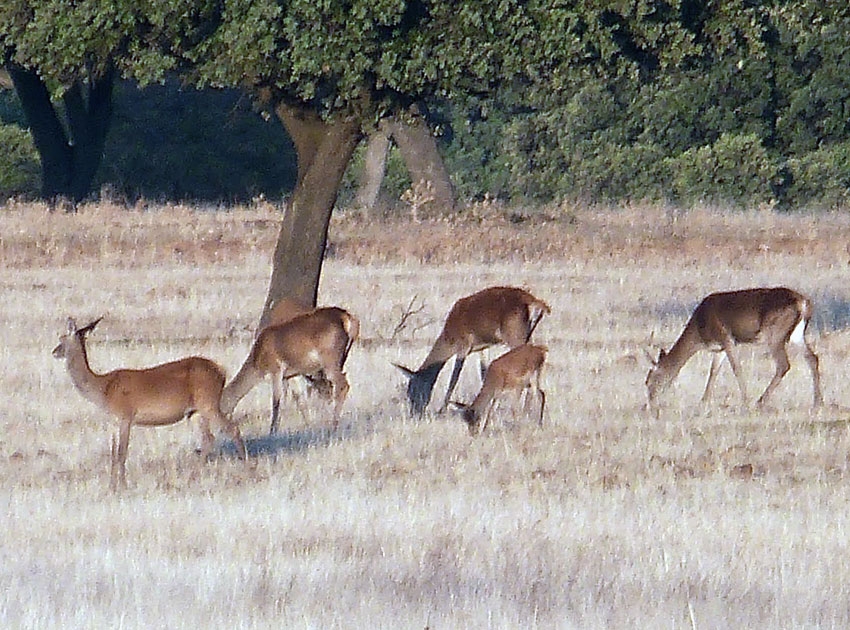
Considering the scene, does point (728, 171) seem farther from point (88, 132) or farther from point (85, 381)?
point (85, 381)

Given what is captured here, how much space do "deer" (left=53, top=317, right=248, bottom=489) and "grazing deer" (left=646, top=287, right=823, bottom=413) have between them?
4364mm

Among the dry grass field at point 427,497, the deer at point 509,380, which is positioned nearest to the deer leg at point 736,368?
the dry grass field at point 427,497

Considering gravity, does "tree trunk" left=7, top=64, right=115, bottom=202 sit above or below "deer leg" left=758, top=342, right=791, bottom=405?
above

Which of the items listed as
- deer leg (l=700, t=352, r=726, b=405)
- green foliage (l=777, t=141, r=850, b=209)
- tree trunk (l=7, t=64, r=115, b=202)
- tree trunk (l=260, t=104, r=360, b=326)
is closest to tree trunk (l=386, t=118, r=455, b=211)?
tree trunk (l=7, t=64, r=115, b=202)

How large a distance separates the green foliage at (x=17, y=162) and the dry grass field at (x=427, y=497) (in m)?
25.1

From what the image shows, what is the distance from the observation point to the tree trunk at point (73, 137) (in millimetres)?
36156

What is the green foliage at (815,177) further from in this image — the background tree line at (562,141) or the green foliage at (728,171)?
the green foliage at (728,171)

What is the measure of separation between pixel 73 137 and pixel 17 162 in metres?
8.09

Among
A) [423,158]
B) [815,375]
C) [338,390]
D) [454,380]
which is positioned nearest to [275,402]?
[338,390]

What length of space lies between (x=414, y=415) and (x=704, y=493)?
3.31 meters

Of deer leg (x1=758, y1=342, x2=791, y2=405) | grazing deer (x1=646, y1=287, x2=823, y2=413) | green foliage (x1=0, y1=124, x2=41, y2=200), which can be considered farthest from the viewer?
green foliage (x1=0, y1=124, x2=41, y2=200)

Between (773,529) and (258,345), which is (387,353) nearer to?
(258,345)

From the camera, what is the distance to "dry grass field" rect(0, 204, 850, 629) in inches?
286

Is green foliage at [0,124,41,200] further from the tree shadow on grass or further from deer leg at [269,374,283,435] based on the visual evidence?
the tree shadow on grass
